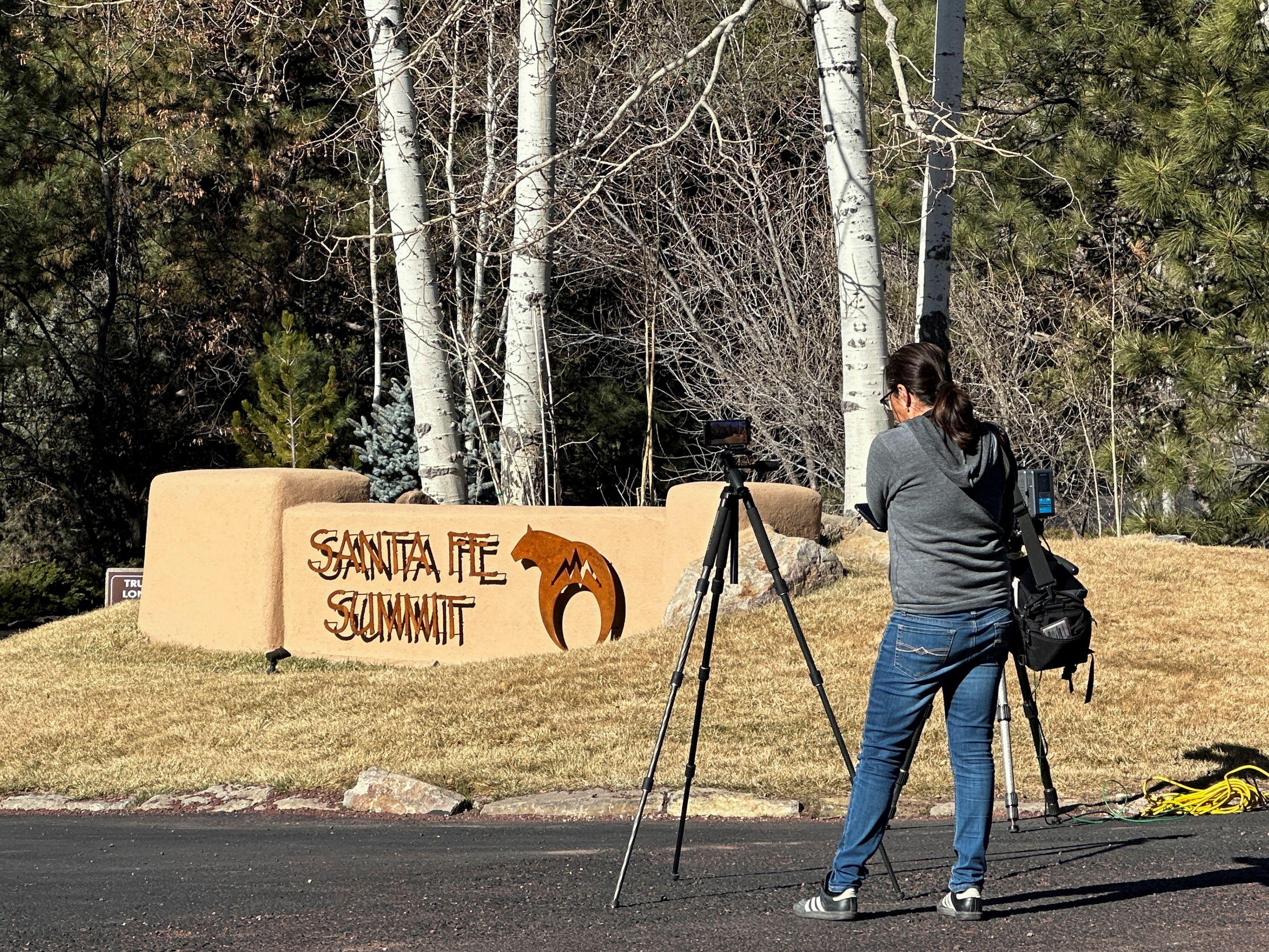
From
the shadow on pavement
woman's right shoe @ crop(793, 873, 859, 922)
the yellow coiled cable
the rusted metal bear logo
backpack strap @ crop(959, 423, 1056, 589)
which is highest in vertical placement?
backpack strap @ crop(959, 423, 1056, 589)

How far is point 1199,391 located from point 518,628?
711 cm

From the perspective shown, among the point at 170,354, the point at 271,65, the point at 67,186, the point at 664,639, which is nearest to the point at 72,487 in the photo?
the point at 170,354

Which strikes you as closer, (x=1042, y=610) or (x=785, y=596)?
(x=1042, y=610)

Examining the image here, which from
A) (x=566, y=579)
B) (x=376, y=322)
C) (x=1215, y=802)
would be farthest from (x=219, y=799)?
(x=376, y=322)

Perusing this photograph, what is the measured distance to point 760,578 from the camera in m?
12.8

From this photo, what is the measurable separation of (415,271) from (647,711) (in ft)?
22.7

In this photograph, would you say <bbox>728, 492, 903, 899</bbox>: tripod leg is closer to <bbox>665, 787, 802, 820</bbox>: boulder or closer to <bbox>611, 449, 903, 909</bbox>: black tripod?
<bbox>611, 449, 903, 909</bbox>: black tripod

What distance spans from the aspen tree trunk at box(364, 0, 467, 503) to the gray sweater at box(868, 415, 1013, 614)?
35.2 ft

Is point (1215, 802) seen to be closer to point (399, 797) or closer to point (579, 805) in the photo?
point (579, 805)

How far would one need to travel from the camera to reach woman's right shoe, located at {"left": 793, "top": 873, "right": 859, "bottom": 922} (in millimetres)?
5328

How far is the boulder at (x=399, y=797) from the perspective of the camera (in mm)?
9039

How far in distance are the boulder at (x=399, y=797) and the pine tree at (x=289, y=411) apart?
1140 centimetres

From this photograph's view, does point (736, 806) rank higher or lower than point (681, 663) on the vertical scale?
lower

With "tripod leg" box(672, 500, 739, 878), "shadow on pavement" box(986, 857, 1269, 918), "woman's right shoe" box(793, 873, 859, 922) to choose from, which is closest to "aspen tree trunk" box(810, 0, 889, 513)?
"tripod leg" box(672, 500, 739, 878)
